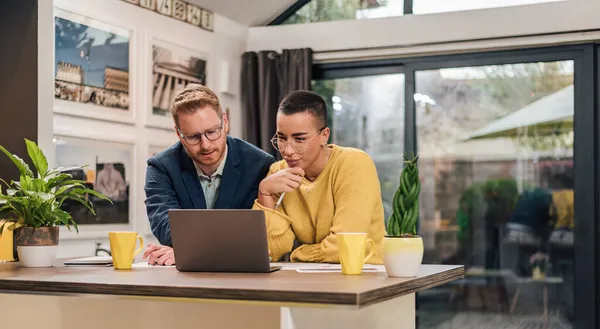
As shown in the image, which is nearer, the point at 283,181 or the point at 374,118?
the point at 283,181

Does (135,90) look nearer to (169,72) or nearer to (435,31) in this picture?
(169,72)

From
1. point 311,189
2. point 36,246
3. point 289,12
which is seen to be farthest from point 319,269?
point 289,12

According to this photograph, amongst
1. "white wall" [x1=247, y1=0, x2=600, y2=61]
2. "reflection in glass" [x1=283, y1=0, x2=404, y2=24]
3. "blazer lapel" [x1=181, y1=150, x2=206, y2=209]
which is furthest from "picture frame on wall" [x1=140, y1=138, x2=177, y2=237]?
"blazer lapel" [x1=181, y1=150, x2=206, y2=209]

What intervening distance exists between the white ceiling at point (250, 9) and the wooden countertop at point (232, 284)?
319 cm

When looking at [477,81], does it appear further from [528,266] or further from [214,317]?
[214,317]

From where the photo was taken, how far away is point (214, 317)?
6.01 ft

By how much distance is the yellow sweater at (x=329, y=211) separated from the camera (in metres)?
2.48

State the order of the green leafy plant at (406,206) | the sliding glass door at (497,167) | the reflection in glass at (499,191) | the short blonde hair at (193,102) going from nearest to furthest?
the green leafy plant at (406,206)
the short blonde hair at (193,102)
the sliding glass door at (497,167)
the reflection in glass at (499,191)

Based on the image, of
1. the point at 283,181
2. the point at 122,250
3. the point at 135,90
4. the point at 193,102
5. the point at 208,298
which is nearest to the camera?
the point at 208,298

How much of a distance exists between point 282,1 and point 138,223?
1.90m

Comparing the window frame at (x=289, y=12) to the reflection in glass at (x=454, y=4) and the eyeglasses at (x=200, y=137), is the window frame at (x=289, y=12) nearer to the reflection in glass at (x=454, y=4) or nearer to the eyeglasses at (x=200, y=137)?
the reflection in glass at (x=454, y=4)

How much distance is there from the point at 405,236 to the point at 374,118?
3461 millimetres

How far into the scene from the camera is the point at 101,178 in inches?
161

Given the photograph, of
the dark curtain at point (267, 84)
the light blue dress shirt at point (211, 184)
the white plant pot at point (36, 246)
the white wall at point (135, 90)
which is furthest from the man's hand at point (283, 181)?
the dark curtain at point (267, 84)
